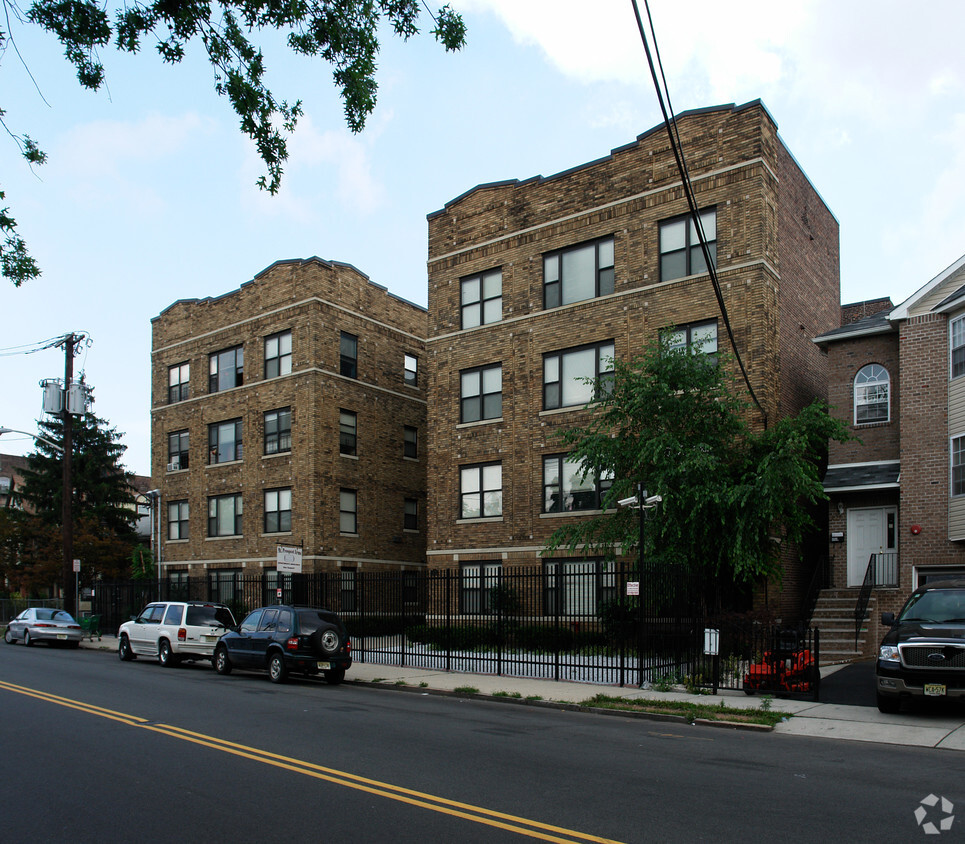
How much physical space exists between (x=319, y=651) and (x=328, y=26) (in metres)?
13.0

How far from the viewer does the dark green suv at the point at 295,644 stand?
59.8 ft

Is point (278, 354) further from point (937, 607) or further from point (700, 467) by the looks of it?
point (937, 607)

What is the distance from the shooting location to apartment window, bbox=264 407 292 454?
113 ft

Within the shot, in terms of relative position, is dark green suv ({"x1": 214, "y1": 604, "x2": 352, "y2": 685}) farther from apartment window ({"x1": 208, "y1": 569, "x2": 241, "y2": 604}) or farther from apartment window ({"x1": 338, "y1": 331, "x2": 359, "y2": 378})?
apartment window ({"x1": 338, "y1": 331, "x2": 359, "y2": 378})

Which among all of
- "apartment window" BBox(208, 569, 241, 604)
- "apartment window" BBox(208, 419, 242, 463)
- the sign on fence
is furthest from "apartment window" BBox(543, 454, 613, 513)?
"apartment window" BBox(208, 419, 242, 463)

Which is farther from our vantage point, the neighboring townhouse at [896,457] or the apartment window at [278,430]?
the apartment window at [278,430]

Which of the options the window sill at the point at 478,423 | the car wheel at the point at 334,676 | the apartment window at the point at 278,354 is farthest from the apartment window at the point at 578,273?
the car wheel at the point at 334,676

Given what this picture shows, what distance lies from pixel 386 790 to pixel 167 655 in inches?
651

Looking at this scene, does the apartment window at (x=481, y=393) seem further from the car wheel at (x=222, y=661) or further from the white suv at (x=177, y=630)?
the car wheel at (x=222, y=661)

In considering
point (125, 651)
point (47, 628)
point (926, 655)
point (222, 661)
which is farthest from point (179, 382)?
point (926, 655)

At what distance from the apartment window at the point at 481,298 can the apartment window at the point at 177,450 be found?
15880 mm

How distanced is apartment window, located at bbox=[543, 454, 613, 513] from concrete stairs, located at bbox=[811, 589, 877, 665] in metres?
6.69

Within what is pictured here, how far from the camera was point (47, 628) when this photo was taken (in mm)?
30062

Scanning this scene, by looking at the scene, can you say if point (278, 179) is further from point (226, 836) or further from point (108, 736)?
point (108, 736)
